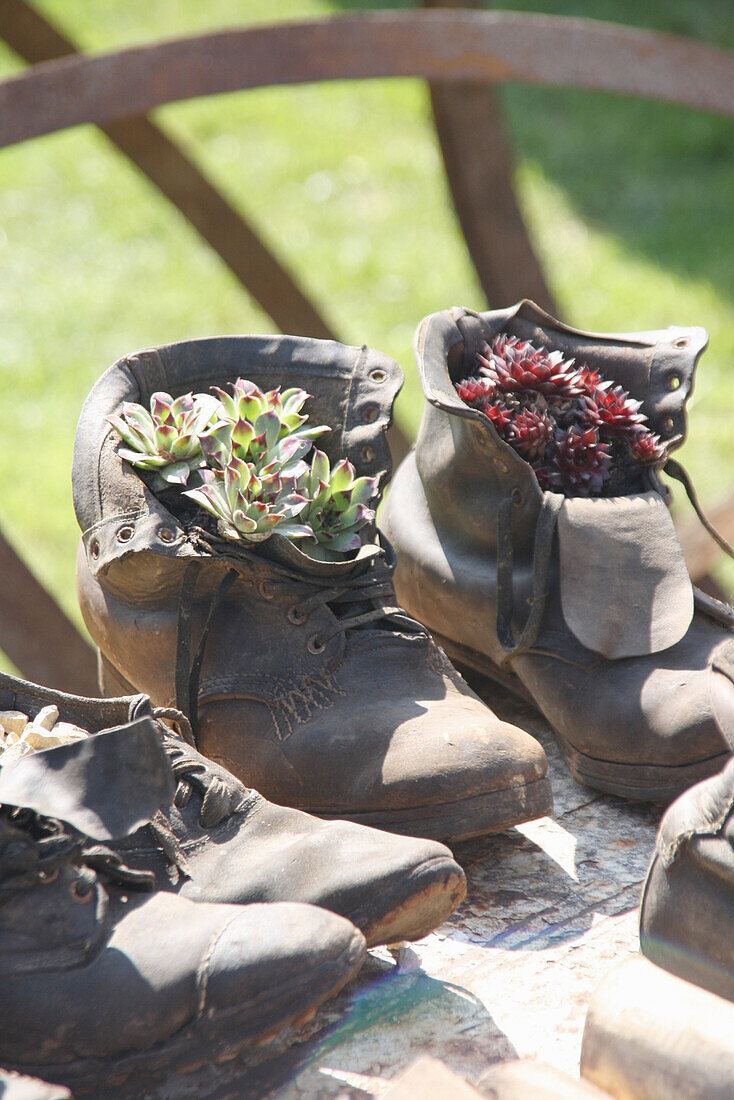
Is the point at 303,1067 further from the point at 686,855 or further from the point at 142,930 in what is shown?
the point at 686,855

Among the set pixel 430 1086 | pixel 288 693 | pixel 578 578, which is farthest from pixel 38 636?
pixel 430 1086

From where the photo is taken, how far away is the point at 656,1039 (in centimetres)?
77

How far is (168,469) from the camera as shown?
3.94 feet

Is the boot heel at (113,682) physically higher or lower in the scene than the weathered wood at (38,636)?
higher

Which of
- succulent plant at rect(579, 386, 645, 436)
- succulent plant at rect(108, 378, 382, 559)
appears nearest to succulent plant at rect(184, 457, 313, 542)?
succulent plant at rect(108, 378, 382, 559)

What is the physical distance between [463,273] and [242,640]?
410 cm

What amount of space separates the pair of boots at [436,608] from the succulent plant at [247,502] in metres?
0.02

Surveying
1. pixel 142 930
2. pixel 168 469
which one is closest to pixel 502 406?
pixel 168 469

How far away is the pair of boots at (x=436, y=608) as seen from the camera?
112 centimetres

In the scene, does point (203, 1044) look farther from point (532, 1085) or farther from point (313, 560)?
point (313, 560)

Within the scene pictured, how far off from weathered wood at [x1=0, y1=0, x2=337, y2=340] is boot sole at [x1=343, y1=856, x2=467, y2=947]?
1432mm

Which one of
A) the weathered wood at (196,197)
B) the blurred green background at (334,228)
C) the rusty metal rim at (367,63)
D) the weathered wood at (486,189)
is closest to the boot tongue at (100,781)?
the rusty metal rim at (367,63)

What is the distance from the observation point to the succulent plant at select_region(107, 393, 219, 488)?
119 cm

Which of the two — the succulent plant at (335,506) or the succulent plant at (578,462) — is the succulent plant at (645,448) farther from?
the succulent plant at (335,506)
